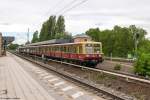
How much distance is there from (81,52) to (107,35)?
76984 mm

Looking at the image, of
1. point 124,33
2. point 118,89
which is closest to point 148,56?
point 118,89

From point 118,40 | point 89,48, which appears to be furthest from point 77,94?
point 118,40

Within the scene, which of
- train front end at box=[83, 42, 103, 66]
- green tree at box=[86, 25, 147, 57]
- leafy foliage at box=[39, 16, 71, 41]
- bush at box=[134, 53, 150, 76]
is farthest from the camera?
leafy foliage at box=[39, 16, 71, 41]

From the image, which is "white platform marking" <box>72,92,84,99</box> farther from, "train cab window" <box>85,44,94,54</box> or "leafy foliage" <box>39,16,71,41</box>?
"leafy foliage" <box>39,16,71,41</box>

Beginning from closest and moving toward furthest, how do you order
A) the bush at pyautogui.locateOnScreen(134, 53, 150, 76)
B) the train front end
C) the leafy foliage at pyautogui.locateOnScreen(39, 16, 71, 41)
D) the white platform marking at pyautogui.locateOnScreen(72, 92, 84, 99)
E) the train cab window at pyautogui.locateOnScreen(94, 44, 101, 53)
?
the white platform marking at pyautogui.locateOnScreen(72, 92, 84, 99), the bush at pyautogui.locateOnScreen(134, 53, 150, 76), the train front end, the train cab window at pyautogui.locateOnScreen(94, 44, 101, 53), the leafy foliage at pyautogui.locateOnScreen(39, 16, 71, 41)

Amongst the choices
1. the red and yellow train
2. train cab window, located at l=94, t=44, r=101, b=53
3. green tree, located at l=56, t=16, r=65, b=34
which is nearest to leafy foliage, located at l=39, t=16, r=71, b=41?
green tree, located at l=56, t=16, r=65, b=34

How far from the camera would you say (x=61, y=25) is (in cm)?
11731

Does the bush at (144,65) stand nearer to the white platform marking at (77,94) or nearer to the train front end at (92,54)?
the train front end at (92,54)

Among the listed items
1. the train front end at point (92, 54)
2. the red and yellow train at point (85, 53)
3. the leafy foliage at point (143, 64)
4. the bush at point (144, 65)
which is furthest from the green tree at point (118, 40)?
the bush at point (144, 65)

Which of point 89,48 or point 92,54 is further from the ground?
point 89,48

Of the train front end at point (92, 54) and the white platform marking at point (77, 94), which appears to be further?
the train front end at point (92, 54)

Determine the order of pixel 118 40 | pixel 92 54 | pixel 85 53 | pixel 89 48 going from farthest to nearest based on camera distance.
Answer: pixel 118 40 < pixel 89 48 < pixel 92 54 < pixel 85 53

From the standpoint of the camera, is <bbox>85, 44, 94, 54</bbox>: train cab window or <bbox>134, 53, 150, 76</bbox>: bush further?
<bbox>85, 44, 94, 54</bbox>: train cab window

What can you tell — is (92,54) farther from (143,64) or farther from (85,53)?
(143,64)
